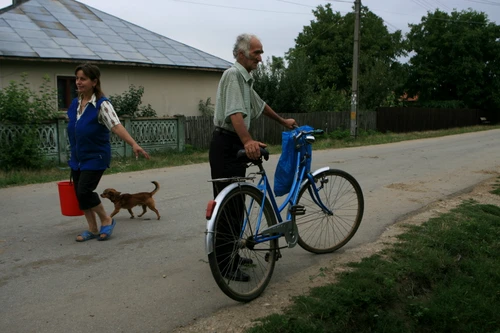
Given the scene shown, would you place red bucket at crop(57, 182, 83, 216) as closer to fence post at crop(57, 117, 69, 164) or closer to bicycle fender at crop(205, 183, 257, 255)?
bicycle fender at crop(205, 183, 257, 255)

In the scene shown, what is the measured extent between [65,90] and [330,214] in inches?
565

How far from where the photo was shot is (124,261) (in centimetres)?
475

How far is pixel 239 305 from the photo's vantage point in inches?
145

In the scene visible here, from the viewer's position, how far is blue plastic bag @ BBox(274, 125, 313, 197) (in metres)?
4.40

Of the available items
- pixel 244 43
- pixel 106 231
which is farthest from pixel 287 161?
pixel 106 231

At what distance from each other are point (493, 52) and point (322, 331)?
46774 mm

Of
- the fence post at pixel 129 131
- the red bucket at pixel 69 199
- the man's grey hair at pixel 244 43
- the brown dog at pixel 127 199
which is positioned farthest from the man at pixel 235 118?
the fence post at pixel 129 131

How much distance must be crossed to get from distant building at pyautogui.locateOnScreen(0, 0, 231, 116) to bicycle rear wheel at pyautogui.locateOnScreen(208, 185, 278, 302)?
13.4 metres

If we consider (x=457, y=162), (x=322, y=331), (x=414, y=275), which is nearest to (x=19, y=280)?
(x=322, y=331)

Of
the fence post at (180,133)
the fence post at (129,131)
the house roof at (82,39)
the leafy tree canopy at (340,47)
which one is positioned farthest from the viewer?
the leafy tree canopy at (340,47)

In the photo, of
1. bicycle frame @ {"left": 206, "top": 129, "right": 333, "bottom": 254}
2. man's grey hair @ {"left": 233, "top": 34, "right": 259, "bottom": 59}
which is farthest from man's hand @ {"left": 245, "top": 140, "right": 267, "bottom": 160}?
man's grey hair @ {"left": 233, "top": 34, "right": 259, "bottom": 59}

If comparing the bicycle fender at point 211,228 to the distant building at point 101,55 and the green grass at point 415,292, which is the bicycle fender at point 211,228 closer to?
the green grass at point 415,292

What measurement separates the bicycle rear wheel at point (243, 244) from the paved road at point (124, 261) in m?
0.20

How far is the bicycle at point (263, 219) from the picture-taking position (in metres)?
3.68
